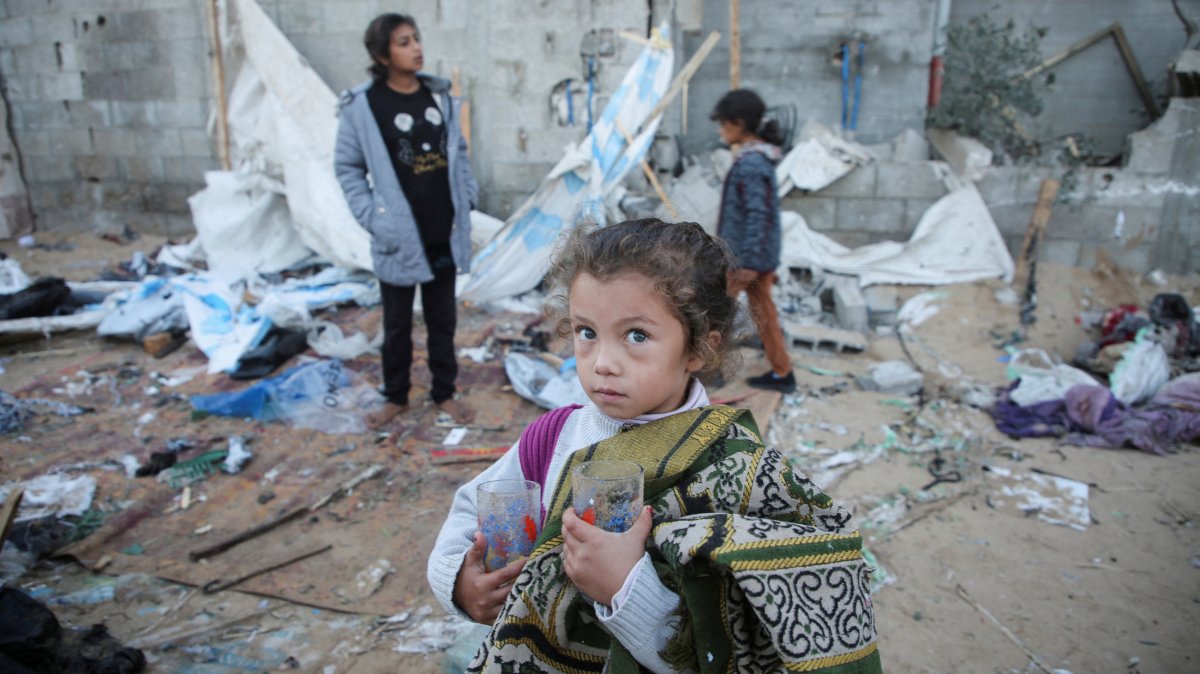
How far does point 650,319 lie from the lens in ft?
3.86

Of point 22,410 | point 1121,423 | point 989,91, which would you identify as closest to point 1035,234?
point 989,91

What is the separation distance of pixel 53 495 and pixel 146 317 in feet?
7.85

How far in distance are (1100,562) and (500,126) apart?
5.39 metres

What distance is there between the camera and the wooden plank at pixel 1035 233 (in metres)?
6.31

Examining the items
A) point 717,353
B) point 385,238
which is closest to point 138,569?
point 385,238

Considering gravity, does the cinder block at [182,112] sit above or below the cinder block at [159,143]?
above

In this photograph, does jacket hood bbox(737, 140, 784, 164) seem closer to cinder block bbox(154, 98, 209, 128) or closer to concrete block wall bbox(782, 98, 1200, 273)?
concrete block wall bbox(782, 98, 1200, 273)

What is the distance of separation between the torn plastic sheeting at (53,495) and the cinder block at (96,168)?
6.06 metres

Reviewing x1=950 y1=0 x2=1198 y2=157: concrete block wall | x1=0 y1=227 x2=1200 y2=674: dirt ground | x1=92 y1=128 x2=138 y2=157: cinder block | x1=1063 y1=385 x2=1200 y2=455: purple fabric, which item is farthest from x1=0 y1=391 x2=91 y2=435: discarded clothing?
x1=950 y1=0 x2=1198 y2=157: concrete block wall

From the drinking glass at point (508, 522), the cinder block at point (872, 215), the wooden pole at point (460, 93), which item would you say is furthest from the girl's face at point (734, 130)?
the drinking glass at point (508, 522)

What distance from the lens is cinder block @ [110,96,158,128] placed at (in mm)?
7880

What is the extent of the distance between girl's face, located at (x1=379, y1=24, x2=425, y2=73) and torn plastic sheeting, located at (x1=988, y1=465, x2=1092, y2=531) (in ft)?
11.5

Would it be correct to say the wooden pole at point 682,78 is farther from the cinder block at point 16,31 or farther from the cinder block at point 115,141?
the cinder block at point 16,31

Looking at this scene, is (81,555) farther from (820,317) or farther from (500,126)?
(820,317)
